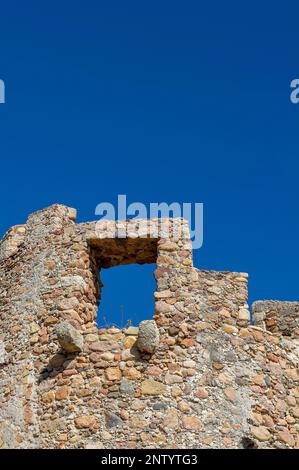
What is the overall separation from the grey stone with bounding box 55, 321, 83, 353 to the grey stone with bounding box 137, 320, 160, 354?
93 centimetres

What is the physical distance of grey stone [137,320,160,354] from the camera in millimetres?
9781

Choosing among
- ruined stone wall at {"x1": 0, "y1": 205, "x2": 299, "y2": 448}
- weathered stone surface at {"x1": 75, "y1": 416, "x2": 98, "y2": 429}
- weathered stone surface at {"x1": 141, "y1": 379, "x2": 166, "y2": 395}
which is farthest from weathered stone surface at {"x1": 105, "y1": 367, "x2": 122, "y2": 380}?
weathered stone surface at {"x1": 75, "y1": 416, "x2": 98, "y2": 429}

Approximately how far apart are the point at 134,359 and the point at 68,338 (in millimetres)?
1031

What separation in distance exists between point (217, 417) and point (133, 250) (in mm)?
3185

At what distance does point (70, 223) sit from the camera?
1140 centimetres

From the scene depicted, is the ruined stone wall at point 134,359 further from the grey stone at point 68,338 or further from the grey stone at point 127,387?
the grey stone at point 68,338

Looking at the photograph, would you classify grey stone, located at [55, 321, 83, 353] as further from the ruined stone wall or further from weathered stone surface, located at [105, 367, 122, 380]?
weathered stone surface, located at [105, 367, 122, 380]

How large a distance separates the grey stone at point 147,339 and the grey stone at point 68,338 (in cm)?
93

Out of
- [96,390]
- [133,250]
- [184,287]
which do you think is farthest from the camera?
[133,250]

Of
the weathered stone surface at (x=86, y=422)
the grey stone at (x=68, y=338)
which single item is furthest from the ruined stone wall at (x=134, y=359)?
the grey stone at (x=68, y=338)

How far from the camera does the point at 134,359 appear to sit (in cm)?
984
